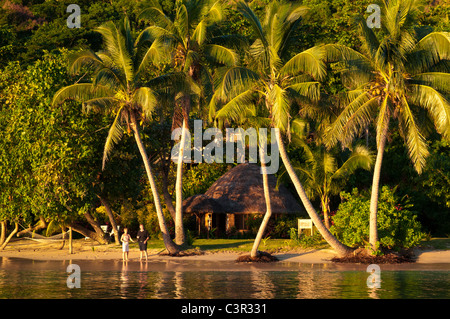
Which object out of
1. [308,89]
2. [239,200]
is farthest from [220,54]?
[239,200]

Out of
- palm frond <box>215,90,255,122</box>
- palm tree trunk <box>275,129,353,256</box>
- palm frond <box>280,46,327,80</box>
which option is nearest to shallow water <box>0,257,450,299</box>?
palm tree trunk <box>275,129,353,256</box>

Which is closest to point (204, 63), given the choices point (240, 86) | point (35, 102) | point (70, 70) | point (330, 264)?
point (240, 86)

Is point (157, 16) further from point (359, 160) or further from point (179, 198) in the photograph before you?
point (359, 160)

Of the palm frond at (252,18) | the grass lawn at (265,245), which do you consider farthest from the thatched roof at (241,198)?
the palm frond at (252,18)

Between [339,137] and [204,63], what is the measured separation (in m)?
7.06

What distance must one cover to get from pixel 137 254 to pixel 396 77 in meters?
12.9

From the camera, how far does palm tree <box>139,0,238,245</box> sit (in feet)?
87.7

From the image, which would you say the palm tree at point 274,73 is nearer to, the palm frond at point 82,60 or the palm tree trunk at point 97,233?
the palm frond at point 82,60

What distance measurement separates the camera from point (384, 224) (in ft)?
85.2

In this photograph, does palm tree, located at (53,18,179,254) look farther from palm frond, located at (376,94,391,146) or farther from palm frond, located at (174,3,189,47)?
palm frond, located at (376,94,391,146)

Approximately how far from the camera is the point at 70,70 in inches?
1038

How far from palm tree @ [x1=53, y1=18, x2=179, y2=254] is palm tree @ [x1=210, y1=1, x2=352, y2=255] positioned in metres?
3.37

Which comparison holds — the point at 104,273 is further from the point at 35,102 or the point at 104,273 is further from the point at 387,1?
the point at 387,1
